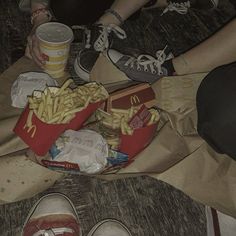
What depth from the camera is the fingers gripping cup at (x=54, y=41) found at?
4.13 feet

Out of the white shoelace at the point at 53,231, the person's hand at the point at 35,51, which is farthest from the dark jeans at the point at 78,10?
the white shoelace at the point at 53,231

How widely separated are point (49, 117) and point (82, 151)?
12 cm

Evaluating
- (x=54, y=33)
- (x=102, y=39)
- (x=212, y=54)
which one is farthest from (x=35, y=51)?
(x=212, y=54)

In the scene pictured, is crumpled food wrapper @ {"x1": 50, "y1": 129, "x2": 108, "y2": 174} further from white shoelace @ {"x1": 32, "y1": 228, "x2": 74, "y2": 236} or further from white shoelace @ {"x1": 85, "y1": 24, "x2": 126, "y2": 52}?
white shoelace @ {"x1": 85, "y1": 24, "x2": 126, "y2": 52}

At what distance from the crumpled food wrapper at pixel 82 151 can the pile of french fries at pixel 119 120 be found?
5 cm

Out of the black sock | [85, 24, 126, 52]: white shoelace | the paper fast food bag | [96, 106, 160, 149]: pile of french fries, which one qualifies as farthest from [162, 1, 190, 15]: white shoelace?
[96, 106, 160, 149]: pile of french fries

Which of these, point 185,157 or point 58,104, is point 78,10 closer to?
point 58,104

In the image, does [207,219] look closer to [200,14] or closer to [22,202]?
[22,202]

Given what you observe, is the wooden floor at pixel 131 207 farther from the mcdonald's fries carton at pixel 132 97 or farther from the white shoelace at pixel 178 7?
the white shoelace at pixel 178 7

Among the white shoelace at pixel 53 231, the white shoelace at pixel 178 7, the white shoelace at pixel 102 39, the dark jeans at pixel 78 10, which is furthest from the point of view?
the white shoelace at pixel 178 7

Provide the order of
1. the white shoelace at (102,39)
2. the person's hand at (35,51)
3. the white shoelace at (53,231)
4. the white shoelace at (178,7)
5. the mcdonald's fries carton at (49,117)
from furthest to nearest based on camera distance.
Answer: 1. the white shoelace at (178,7)
2. the white shoelace at (102,39)
3. the person's hand at (35,51)
4. the mcdonald's fries carton at (49,117)
5. the white shoelace at (53,231)

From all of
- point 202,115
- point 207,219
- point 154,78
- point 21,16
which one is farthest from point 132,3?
point 207,219

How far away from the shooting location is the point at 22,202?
1.14m

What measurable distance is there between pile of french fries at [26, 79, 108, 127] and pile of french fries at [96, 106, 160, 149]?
59 mm
